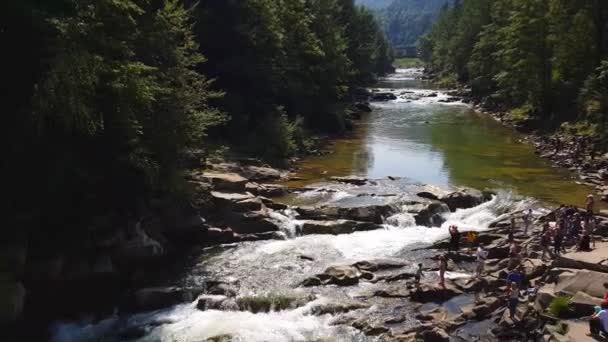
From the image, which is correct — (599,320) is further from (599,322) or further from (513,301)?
(513,301)

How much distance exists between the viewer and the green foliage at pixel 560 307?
2019cm

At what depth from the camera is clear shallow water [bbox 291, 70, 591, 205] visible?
4159cm

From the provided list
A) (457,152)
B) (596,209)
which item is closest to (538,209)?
(596,209)

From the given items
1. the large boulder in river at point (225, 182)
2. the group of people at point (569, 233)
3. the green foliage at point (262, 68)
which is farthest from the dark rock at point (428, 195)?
the green foliage at point (262, 68)

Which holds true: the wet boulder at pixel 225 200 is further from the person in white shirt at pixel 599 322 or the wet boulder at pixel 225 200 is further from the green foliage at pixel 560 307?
the person in white shirt at pixel 599 322

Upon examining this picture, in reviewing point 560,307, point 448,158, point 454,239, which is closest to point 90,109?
point 454,239

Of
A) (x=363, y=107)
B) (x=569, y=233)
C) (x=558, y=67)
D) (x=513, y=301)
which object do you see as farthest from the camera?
(x=363, y=107)

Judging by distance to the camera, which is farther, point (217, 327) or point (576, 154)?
point (576, 154)

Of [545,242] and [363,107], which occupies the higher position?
[363,107]

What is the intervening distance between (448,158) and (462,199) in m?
15.1

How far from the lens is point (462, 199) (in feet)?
121

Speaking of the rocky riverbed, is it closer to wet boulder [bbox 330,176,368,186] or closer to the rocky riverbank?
wet boulder [bbox 330,176,368,186]

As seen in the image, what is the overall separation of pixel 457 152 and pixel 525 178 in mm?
11306

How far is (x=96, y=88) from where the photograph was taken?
24422 millimetres
